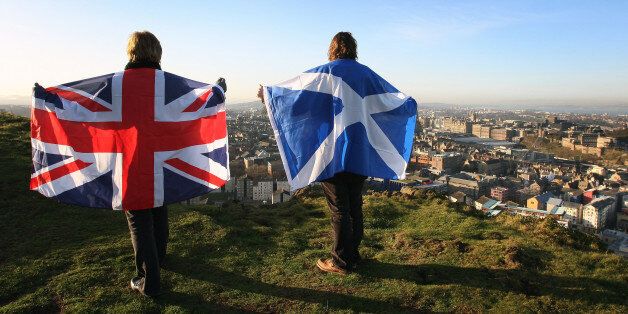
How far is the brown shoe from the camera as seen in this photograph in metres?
3.65

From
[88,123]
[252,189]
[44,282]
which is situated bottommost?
[252,189]

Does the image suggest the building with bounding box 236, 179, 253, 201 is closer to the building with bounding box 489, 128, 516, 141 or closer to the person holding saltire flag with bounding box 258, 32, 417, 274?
the person holding saltire flag with bounding box 258, 32, 417, 274

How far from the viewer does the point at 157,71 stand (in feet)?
11.2

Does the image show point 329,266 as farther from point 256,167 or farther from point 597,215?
point 256,167

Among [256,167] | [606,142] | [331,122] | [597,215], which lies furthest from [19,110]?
[606,142]

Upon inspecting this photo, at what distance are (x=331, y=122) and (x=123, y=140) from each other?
1.70 metres

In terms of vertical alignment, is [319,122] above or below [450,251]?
above

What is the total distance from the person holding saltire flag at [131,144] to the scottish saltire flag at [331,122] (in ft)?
2.32

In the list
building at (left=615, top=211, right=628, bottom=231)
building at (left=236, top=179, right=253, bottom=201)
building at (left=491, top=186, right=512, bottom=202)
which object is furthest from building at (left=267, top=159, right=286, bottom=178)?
building at (left=615, top=211, right=628, bottom=231)

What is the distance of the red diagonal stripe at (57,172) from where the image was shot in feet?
11.4

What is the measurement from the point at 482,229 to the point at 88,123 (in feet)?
14.3

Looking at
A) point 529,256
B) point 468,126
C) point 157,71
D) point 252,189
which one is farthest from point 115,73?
point 468,126

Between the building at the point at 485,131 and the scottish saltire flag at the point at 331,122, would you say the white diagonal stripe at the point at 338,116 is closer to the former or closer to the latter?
the scottish saltire flag at the point at 331,122

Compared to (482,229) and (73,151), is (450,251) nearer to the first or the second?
(482,229)
